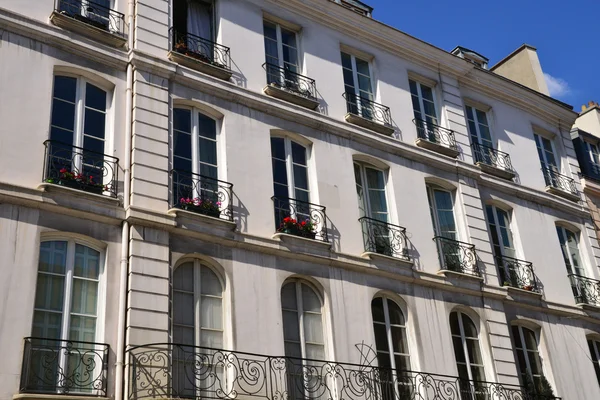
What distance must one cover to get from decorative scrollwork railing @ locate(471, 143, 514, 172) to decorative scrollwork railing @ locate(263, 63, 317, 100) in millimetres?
4962

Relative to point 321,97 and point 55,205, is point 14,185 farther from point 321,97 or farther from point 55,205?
point 321,97

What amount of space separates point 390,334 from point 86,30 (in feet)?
25.8

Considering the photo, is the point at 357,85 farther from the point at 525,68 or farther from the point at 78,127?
the point at 525,68

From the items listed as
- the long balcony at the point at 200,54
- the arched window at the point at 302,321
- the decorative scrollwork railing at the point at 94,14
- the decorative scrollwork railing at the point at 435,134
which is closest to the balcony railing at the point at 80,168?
the decorative scrollwork railing at the point at 94,14

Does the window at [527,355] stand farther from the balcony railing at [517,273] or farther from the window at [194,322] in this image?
the window at [194,322]

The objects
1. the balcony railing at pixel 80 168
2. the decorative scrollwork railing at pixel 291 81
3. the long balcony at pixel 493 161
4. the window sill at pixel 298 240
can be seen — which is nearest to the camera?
the balcony railing at pixel 80 168

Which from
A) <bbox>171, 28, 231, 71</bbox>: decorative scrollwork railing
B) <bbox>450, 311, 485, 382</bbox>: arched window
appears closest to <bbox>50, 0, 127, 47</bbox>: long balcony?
<bbox>171, 28, 231, 71</bbox>: decorative scrollwork railing

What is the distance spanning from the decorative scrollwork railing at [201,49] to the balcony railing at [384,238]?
420 centimetres

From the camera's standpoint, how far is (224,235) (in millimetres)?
12562

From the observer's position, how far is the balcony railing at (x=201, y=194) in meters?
12.5

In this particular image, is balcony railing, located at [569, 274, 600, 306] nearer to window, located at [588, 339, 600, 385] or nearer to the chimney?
window, located at [588, 339, 600, 385]

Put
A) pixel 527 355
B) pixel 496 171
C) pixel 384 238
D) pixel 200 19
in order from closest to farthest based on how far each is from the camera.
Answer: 1. pixel 384 238
2. pixel 200 19
3. pixel 527 355
4. pixel 496 171

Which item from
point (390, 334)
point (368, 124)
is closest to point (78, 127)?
point (368, 124)

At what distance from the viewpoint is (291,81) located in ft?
50.9
